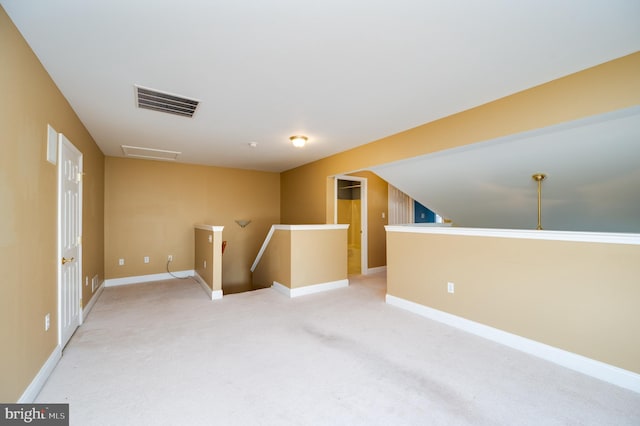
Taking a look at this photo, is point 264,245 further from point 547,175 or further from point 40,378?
point 547,175

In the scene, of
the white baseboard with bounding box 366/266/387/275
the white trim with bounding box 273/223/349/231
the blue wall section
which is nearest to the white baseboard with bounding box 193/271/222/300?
the white trim with bounding box 273/223/349/231

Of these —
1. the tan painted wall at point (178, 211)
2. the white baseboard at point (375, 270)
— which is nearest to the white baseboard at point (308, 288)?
the white baseboard at point (375, 270)

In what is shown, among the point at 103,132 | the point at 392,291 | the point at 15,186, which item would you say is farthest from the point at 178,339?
the point at 103,132

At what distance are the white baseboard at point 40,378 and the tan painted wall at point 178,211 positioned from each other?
3.29 meters

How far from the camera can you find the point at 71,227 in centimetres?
303

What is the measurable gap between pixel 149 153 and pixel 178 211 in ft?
4.47

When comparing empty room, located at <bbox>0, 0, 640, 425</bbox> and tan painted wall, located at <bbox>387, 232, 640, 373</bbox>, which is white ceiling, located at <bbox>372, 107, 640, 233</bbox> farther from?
tan painted wall, located at <bbox>387, 232, 640, 373</bbox>

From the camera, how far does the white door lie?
2.63 meters

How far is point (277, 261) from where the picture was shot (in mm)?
4977

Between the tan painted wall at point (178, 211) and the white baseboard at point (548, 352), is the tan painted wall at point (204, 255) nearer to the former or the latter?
the tan painted wall at point (178, 211)

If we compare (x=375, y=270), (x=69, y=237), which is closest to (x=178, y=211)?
(x=69, y=237)

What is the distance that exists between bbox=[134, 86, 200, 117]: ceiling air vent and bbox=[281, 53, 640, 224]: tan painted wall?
2.63m

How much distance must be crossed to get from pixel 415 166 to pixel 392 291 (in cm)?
189

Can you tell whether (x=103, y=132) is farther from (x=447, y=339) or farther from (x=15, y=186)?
(x=447, y=339)
